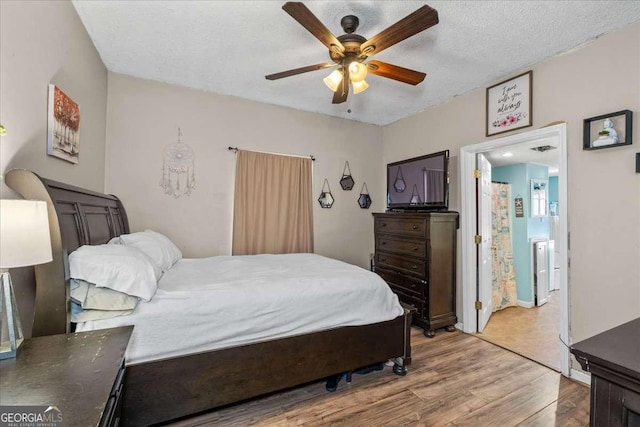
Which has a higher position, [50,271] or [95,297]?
[50,271]

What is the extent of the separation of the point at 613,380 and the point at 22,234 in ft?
6.21

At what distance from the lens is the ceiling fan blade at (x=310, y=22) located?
56.7 inches

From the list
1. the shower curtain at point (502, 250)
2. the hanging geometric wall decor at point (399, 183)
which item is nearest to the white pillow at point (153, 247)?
the hanging geometric wall decor at point (399, 183)

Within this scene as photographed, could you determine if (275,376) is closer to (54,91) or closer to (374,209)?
(54,91)

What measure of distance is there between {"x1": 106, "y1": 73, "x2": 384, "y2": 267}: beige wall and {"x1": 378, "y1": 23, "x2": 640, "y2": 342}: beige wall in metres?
2.38

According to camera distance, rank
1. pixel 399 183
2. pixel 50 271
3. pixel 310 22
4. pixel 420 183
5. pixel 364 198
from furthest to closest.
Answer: pixel 364 198
pixel 399 183
pixel 420 183
pixel 310 22
pixel 50 271

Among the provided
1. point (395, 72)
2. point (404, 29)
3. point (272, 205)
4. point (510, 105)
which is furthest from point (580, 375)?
point (272, 205)

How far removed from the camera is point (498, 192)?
4215 mm

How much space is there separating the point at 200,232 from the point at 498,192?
4.19 meters

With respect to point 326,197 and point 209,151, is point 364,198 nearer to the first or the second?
point 326,197

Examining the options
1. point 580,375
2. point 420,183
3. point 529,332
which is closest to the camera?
point 580,375

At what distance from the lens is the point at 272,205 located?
3.61 metres

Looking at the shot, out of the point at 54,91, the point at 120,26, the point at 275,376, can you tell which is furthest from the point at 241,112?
the point at 275,376

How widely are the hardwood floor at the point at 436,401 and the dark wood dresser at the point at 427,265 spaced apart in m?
0.67
